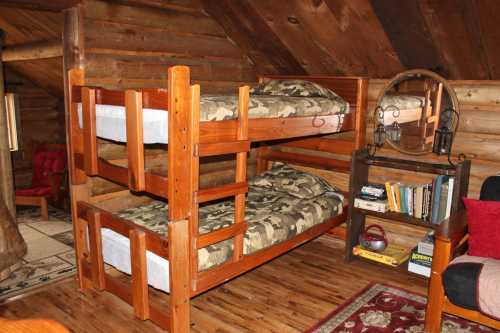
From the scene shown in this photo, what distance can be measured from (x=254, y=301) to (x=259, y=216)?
0.62m

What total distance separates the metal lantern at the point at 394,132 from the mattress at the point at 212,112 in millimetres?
681

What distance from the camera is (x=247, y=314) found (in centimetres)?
292

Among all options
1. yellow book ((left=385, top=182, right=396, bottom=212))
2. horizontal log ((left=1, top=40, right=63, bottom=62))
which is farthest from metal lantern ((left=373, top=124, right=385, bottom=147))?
horizontal log ((left=1, top=40, right=63, bottom=62))

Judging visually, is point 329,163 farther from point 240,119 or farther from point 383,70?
point 240,119

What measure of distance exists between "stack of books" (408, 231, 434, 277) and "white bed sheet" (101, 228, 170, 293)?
2.03m

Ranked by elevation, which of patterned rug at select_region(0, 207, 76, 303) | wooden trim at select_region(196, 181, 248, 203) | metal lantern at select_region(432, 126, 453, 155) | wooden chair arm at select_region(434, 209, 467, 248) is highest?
metal lantern at select_region(432, 126, 453, 155)

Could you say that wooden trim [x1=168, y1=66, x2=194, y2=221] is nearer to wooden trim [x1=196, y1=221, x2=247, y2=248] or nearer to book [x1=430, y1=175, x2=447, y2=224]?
wooden trim [x1=196, y1=221, x2=247, y2=248]

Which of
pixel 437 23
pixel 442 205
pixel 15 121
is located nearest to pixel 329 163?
pixel 442 205

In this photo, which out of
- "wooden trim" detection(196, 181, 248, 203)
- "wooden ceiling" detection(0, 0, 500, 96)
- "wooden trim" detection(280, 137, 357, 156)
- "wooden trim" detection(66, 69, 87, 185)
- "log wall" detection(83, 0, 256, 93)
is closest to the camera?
"wooden trim" detection(196, 181, 248, 203)

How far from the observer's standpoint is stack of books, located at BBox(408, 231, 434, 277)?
335 centimetres

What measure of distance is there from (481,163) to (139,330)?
2827 millimetres

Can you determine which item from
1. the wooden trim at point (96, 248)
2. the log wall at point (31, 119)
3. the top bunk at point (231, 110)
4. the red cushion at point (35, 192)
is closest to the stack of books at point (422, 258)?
the top bunk at point (231, 110)

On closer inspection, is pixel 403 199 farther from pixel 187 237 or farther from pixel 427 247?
pixel 187 237

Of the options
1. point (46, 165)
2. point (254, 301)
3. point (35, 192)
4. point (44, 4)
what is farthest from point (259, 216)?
point (46, 165)
